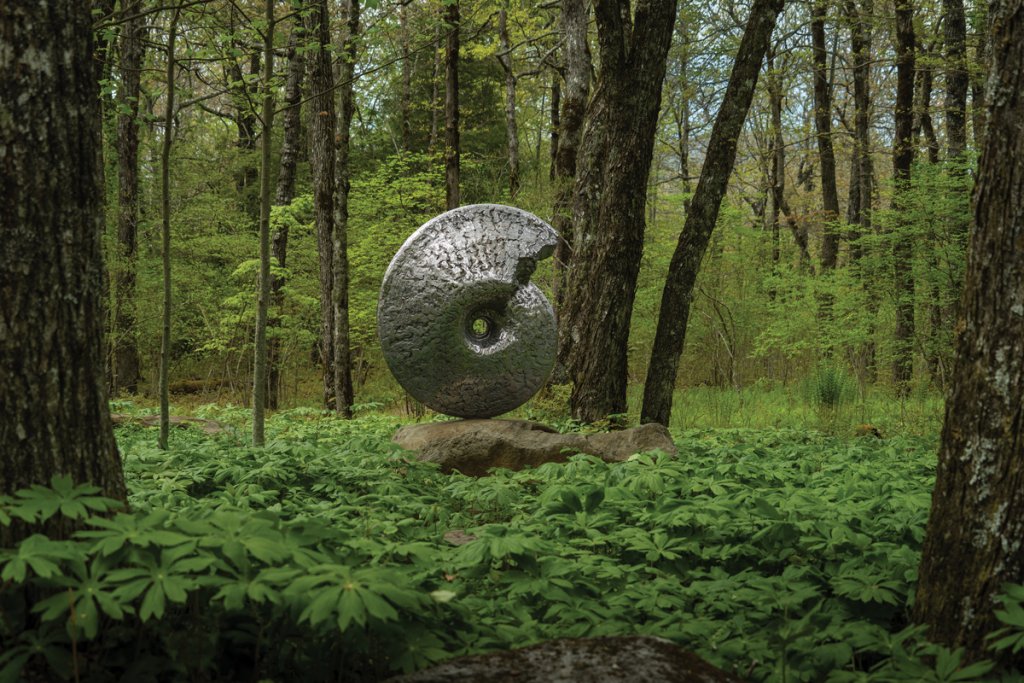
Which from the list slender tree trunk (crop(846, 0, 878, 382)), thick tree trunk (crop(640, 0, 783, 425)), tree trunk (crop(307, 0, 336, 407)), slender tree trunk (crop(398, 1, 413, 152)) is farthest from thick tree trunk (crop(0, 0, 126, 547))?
slender tree trunk (crop(398, 1, 413, 152))

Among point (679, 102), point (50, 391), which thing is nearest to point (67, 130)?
point (50, 391)

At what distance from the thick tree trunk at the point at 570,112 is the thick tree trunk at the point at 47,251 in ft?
24.7

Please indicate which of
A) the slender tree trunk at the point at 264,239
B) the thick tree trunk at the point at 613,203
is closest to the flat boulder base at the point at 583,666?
the slender tree trunk at the point at 264,239

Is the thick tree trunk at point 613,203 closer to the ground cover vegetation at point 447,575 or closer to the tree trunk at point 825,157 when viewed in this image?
the ground cover vegetation at point 447,575

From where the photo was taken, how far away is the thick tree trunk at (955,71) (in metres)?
12.3

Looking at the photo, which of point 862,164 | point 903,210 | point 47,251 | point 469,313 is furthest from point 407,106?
point 47,251

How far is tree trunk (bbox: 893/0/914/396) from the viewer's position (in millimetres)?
10609

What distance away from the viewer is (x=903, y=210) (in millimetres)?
10773

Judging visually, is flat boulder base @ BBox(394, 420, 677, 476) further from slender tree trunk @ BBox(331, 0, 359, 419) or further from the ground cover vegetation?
slender tree trunk @ BBox(331, 0, 359, 419)

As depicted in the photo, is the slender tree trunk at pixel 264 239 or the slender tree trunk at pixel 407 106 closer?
the slender tree trunk at pixel 264 239

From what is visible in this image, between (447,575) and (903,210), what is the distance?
946 centimetres

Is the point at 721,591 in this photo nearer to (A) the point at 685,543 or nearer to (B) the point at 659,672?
(A) the point at 685,543

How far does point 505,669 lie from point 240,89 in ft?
17.8

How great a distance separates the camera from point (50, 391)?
96.7 inches
